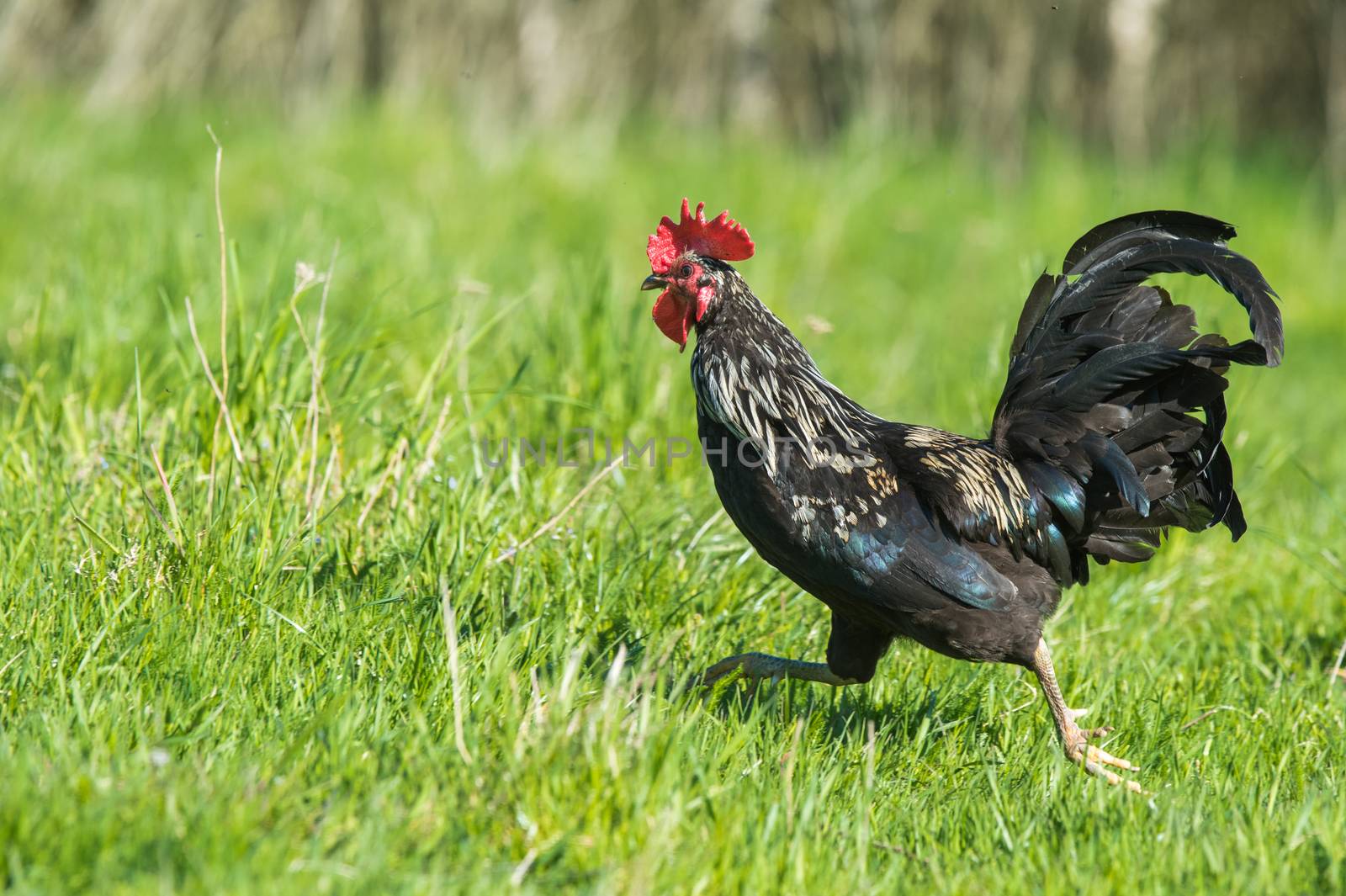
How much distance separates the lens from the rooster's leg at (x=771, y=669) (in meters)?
3.57

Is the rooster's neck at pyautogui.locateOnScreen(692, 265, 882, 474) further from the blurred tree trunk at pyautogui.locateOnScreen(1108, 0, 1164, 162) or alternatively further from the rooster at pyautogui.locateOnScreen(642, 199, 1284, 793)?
the blurred tree trunk at pyautogui.locateOnScreen(1108, 0, 1164, 162)

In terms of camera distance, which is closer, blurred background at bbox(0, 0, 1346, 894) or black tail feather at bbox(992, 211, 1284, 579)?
blurred background at bbox(0, 0, 1346, 894)

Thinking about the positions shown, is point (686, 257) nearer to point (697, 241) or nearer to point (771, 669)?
point (697, 241)

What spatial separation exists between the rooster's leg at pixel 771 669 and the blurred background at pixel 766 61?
7084 mm

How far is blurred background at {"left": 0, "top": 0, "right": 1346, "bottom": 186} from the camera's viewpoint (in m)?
10.2

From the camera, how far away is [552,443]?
4.77 metres

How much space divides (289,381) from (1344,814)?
333 centimetres

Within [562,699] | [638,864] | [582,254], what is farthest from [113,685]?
[582,254]

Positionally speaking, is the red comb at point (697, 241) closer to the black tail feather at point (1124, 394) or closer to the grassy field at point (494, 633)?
the grassy field at point (494, 633)

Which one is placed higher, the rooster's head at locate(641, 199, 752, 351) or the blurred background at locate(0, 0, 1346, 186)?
the blurred background at locate(0, 0, 1346, 186)

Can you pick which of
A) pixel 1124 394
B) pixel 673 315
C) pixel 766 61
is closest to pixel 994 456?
pixel 1124 394

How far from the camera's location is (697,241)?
12.1 feet

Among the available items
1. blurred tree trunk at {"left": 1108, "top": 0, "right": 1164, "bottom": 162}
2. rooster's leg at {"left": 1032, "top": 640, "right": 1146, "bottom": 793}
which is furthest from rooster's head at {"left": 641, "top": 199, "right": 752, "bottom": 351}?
blurred tree trunk at {"left": 1108, "top": 0, "right": 1164, "bottom": 162}

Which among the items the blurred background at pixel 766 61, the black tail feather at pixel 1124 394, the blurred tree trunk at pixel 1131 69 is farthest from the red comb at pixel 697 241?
the blurred tree trunk at pixel 1131 69
